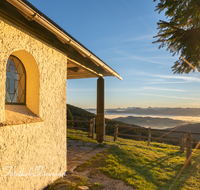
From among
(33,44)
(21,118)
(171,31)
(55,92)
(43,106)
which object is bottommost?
(21,118)

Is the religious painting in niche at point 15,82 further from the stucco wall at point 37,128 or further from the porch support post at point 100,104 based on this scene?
the porch support post at point 100,104

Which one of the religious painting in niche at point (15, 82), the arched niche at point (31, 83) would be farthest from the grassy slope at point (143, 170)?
the religious painting in niche at point (15, 82)

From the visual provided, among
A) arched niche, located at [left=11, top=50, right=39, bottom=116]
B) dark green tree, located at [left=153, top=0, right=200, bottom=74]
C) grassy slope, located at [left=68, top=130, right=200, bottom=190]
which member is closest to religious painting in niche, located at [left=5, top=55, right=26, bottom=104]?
arched niche, located at [left=11, top=50, right=39, bottom=116]

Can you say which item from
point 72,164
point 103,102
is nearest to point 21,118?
point 72,164

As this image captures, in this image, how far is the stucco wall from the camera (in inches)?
91.7

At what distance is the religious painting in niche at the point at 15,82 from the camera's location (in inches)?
106

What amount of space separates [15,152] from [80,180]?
153 centimetres

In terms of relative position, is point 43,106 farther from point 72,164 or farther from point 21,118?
point 72,164

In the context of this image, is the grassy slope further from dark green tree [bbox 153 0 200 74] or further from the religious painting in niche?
dark green tree [bbox 153 0 200 74]

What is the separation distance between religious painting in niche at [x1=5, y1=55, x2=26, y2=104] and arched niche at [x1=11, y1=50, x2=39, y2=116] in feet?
0.23

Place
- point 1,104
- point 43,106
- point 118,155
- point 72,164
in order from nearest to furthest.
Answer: point 1,104 → point 43,106 → point 72,164 → point 118,155

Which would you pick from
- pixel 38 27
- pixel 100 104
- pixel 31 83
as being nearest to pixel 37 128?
pixel 31 83

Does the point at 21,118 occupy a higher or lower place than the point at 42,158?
higher

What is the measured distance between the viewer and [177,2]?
21.2ft
